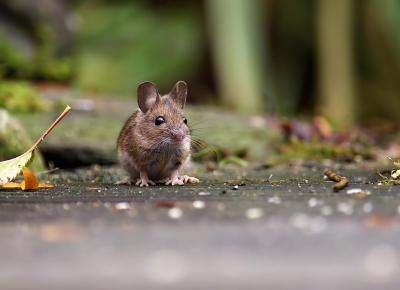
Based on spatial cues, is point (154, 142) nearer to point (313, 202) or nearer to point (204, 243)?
point (313, 202)

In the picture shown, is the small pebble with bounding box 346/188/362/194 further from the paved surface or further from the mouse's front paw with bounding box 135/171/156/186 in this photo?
the mouse's front paw with bounding box 135/171/156/186

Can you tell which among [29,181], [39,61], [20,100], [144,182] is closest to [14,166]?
[29,181]

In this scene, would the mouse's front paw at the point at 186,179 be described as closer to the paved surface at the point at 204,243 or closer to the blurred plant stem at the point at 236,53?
the paved surface at the point at 204,243

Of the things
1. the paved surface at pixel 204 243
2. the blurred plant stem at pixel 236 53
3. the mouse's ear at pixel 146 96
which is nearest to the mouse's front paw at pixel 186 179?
the mouse's ear at pixel 146 96

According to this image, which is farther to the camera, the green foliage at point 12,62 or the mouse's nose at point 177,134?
the green foliage at point 12,62

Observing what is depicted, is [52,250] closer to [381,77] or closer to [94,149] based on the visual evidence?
[94,149]
